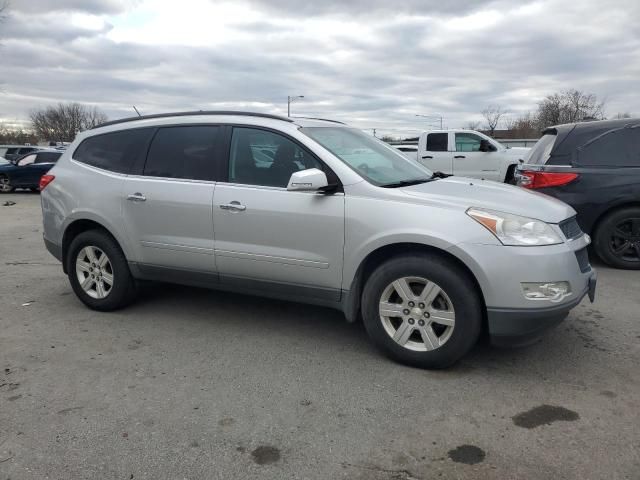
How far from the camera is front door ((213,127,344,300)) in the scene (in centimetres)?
385

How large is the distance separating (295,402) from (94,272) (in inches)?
107

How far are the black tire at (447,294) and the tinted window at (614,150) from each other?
160 inches

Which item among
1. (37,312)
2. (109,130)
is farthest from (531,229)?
(37,312)

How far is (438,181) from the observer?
428 cm

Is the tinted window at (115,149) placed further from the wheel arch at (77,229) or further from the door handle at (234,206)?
the door handle at (234,206)

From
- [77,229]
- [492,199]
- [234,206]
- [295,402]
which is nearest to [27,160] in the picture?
[77,229]

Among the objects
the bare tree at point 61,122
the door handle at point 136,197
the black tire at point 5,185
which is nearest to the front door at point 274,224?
the door handle at point 136,197

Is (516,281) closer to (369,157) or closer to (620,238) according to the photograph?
(369,157)

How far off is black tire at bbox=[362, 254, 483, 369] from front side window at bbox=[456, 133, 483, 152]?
456 inches

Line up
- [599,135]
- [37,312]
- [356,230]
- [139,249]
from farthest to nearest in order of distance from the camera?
1. [599,135]
2. [37,312]
3. [139,249]
4. [356,230]

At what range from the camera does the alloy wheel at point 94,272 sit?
4.92 m

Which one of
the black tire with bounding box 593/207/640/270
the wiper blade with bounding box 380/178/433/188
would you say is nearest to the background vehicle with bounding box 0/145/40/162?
the black tire with bounding box 593/207/640/270

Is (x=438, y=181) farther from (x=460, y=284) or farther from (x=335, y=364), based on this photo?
(x=335, y=364)

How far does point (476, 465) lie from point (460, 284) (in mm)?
1168
